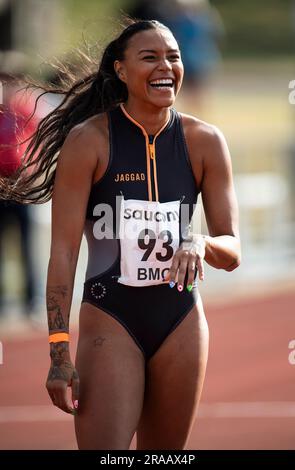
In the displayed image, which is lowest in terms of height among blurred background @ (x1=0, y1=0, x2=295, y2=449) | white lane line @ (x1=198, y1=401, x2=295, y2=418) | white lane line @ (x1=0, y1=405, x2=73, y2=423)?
white lane line @ (x1=198, y1=401, x2=295, y2=418)

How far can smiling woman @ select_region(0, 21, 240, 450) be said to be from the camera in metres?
4.11

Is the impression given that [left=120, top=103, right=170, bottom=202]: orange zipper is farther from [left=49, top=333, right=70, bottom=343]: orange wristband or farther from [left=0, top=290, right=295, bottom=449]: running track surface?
[left=0, top=290, right=295, bottom=449]: running track surface

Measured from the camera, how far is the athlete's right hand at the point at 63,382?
402 centimetres

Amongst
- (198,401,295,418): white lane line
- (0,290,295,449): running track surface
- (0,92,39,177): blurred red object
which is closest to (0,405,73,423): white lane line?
(0,290,295,449): running track surface

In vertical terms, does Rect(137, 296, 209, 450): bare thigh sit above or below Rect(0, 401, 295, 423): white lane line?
above

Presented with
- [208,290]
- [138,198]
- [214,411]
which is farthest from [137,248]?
[208,290]

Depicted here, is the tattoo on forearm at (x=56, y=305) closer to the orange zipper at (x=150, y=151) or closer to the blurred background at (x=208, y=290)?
the orange zipper at (x=150, y=151)

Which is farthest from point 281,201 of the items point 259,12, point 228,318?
point 259,12

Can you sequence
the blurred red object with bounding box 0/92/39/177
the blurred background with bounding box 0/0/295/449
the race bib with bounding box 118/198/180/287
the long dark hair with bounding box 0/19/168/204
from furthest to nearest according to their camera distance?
the blurred background with bounding box 0/0/295/449 → the blurred red object with bounding box 0/92/39/177 → the long dark hair with bounding box 0/19/168/204 → the race bib with bounding box 118/198/180/287

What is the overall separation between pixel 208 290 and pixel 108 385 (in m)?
7.89

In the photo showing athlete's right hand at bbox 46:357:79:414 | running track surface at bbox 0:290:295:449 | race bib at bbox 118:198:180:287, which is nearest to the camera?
athlete's right hand at bbox 46:357:79:414

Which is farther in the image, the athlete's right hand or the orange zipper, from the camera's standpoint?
the orange zipper

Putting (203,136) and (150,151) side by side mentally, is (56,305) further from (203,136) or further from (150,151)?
(203,136)

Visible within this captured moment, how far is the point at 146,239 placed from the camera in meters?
4.25
